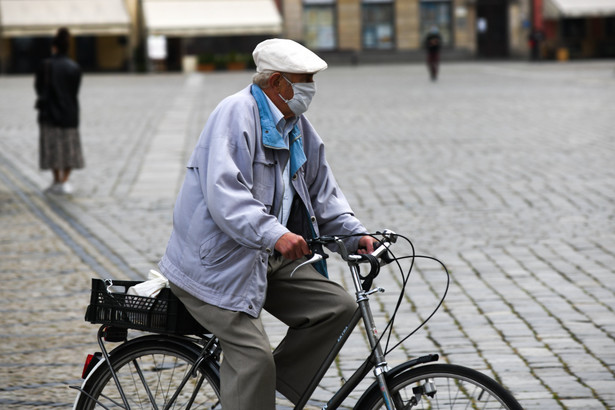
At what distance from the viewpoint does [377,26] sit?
1857 inches

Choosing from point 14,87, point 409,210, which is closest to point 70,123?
point 409,210

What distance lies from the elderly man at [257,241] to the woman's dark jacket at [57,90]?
8.00 m

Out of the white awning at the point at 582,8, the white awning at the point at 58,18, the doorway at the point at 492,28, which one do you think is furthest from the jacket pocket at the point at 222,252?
the doorway at the point at 492,28

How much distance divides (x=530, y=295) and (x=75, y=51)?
40037 mm

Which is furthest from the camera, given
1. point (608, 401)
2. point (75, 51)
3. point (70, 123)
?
point (75, 51)

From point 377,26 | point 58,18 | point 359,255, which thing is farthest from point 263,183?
point 377,26

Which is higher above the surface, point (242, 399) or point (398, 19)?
point (398, 19)

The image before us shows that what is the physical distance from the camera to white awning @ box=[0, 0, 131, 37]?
41.0 metres

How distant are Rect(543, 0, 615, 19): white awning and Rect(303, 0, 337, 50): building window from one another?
9.59 meters

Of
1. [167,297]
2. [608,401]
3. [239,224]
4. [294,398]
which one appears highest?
[239,224]

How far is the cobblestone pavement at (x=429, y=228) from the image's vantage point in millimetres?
5223

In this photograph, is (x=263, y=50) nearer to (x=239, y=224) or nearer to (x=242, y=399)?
(x=239, y=224)

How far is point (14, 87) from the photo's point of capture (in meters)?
31.5

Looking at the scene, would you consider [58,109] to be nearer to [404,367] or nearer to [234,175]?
[234,175]
